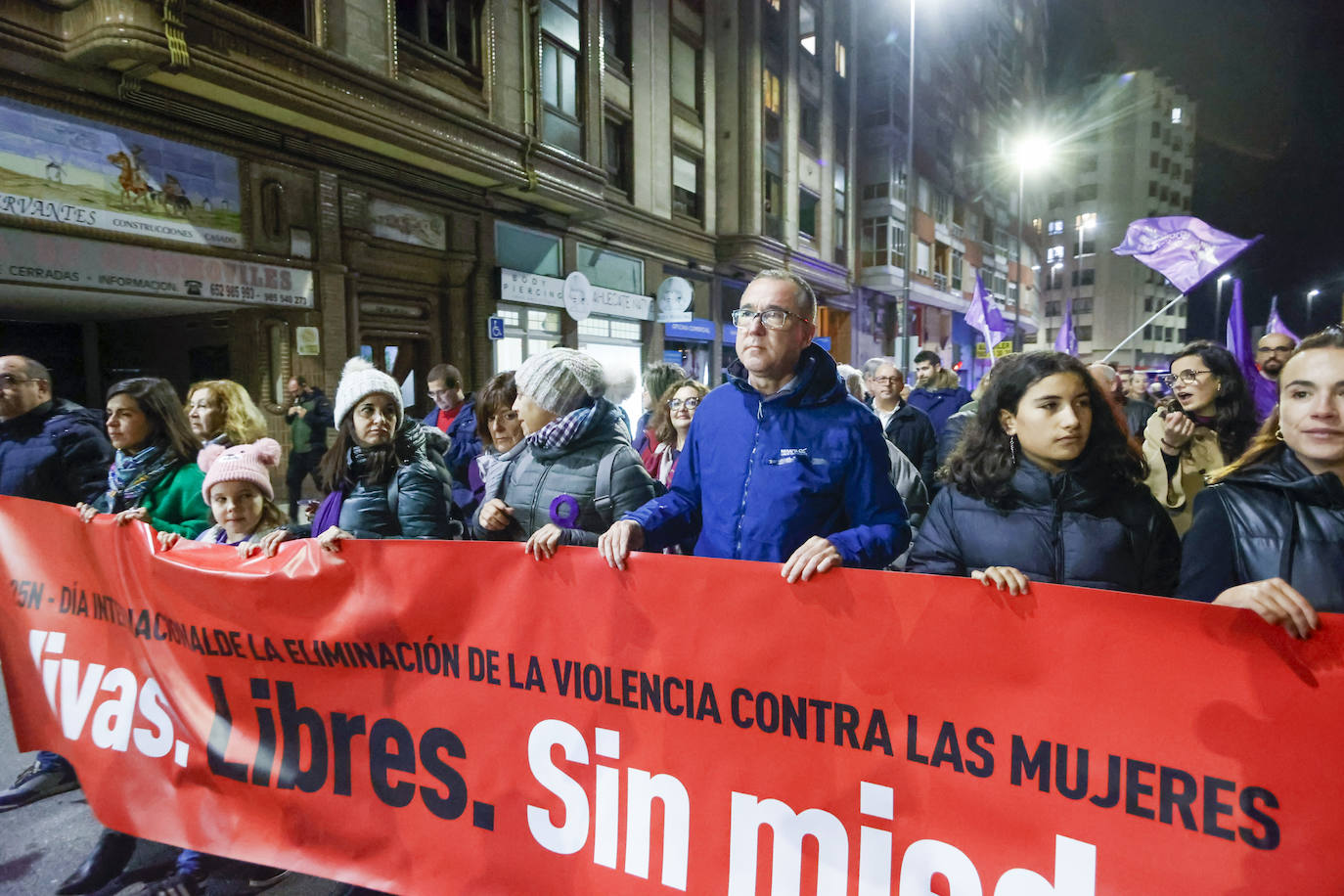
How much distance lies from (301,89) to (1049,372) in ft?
34.4

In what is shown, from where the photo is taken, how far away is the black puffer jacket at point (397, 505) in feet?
10.4

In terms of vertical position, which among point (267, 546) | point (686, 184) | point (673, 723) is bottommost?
point (673, 723)

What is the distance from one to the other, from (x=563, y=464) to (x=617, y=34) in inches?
712

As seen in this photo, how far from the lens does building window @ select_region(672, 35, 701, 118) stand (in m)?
20.0

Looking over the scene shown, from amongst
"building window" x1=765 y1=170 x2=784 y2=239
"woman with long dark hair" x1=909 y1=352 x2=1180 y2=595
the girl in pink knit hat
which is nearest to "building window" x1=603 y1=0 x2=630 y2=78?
"building window" x1=765 y1=170 x2=784 y2=239

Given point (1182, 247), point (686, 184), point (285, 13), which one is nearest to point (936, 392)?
point (1182, 247)

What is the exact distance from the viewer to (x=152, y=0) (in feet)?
26.2

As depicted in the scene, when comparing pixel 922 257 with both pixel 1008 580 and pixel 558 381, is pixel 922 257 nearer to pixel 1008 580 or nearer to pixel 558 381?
pixel 558 381

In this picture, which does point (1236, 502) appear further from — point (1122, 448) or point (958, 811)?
point (958, 811)

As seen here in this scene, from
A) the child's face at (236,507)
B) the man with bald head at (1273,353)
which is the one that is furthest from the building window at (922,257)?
the child's face at (236,507)

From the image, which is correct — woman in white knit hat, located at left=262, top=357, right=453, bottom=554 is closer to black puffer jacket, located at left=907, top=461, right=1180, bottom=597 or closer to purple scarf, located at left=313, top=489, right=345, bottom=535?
purple scarf, located at left=313, top=489, right=345, bottom=535

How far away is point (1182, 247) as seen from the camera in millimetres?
8906

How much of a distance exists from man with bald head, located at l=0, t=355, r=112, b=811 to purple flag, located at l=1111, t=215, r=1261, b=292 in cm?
964

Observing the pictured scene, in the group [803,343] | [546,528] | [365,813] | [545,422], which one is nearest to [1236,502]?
[803,343]
